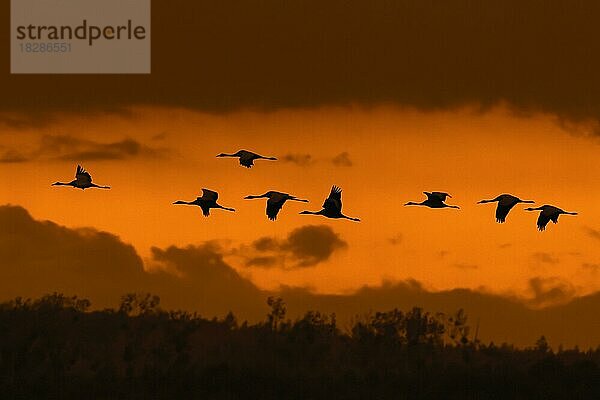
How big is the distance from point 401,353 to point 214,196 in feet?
152

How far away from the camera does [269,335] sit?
100 meters

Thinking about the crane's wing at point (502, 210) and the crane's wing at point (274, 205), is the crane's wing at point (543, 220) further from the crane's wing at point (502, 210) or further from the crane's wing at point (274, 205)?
the crane's wing at point (274, 205)

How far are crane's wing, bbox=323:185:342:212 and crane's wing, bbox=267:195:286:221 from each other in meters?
1.07

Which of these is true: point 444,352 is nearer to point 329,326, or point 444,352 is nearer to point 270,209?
point 329,326

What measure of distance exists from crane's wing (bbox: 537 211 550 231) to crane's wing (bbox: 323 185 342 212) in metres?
4.94

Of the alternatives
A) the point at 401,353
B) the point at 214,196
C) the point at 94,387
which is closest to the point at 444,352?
the point at 401,353

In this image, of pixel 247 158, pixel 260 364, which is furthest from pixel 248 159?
pixel 260 364

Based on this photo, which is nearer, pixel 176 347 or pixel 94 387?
pixel 94 387

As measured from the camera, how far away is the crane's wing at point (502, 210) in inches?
1881

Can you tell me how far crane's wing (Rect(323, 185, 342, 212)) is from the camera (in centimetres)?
4800

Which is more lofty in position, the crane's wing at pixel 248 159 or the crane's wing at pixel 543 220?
the crane's wing at pixel 248 159

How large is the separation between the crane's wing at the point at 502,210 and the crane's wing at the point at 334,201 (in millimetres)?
3877

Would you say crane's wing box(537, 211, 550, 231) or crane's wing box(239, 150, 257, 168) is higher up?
crane's wing box(239, 150, 257, 168)

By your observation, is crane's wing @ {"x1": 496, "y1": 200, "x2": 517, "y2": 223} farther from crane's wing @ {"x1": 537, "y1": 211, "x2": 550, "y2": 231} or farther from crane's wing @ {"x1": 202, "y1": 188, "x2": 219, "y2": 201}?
crane's wing @ {"x1": 202, "y1": 188, "x2": 219, "y2": 201}
